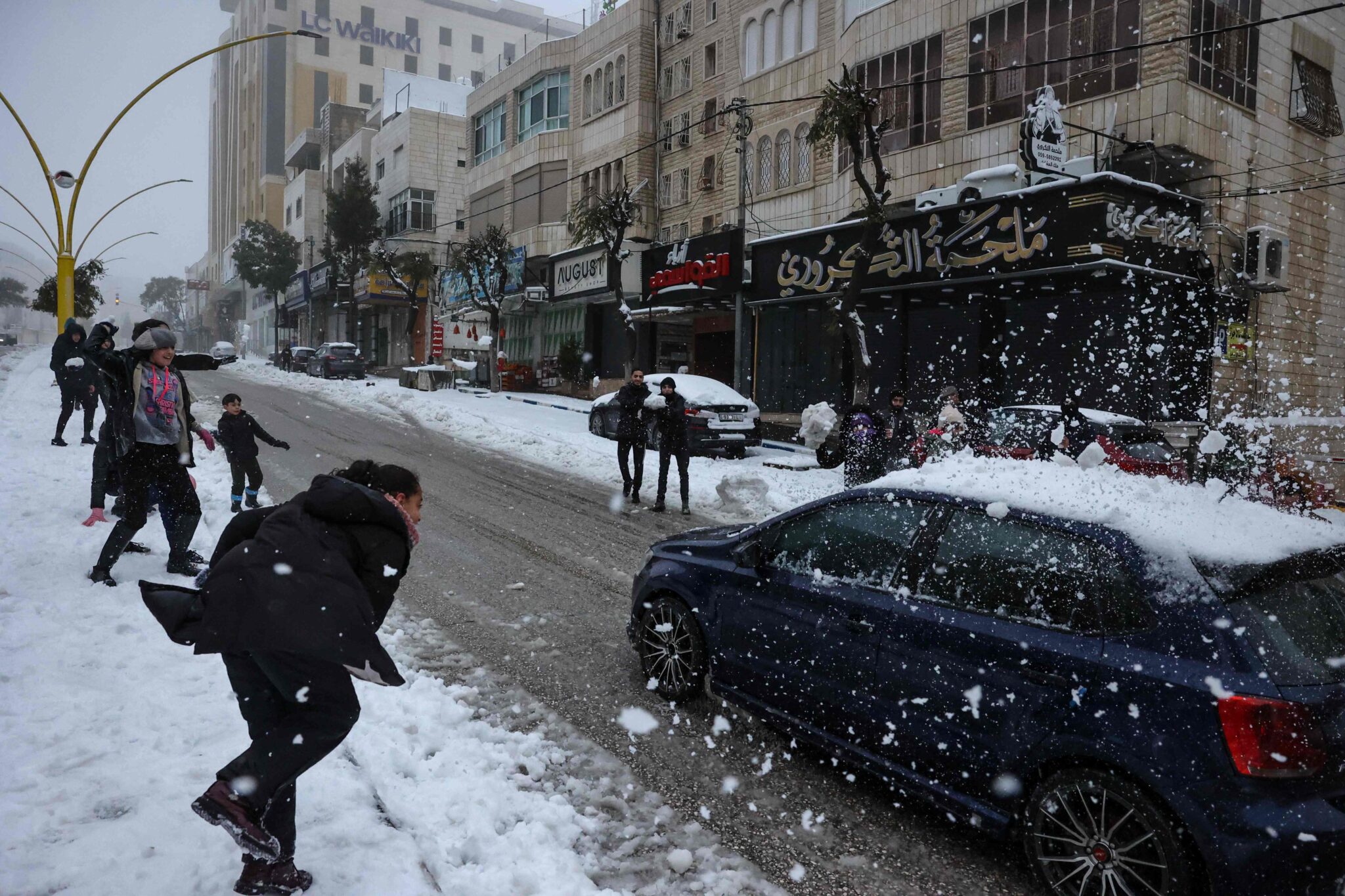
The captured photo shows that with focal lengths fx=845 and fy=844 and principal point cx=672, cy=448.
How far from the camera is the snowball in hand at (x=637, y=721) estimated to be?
459cm

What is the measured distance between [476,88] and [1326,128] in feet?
112

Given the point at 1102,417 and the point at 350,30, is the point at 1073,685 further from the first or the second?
the point at 350,30

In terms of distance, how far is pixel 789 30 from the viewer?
25000mm

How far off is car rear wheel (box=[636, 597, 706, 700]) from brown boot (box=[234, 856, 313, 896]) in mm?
2320

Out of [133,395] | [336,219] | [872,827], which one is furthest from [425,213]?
[872,827]

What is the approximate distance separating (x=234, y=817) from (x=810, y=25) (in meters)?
25.9

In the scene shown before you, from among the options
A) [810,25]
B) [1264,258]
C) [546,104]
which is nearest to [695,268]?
[810,25]

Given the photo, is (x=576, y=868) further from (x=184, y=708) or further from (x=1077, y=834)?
(x=184, y=708)

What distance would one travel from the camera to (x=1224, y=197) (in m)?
17.4

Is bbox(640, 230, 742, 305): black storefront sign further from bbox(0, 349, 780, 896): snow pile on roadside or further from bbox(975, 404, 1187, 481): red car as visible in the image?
bbox(0, 349, 780, 896): snow pile on roadside

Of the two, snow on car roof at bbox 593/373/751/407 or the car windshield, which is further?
snow on car roof at bbox 593/373/751/407

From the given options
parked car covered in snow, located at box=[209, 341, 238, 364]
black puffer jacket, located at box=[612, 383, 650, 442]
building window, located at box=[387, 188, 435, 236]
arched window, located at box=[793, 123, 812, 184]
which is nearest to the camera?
parked car covered in snow, located at box=[209, 341, 238, 364]

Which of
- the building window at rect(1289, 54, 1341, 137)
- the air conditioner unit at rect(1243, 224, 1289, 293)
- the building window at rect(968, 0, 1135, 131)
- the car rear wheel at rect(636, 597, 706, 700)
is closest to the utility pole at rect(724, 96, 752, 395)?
the building window at rect(968, 0, 1135, 131)

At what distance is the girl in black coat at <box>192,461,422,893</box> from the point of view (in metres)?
2.61
